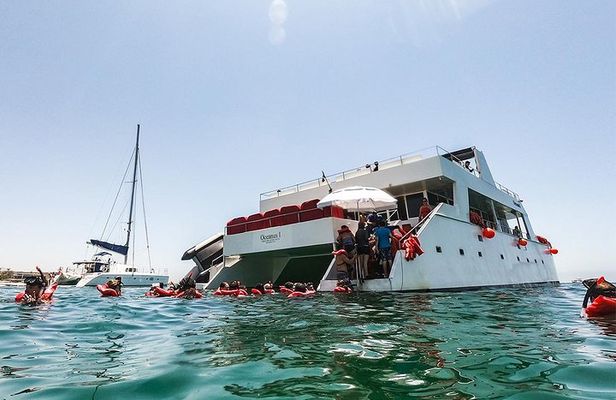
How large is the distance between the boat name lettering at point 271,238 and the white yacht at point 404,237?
0.01 m

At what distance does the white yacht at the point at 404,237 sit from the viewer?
12144 millimetres

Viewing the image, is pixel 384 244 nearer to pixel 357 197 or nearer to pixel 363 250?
pixel 363 250

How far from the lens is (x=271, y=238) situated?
14.5m

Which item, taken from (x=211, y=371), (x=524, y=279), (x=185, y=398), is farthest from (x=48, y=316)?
(x=524, y=279)

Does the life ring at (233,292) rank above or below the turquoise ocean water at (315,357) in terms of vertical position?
above

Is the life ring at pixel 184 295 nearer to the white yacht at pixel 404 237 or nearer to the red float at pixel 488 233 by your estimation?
the white yacht at pixel 404 237

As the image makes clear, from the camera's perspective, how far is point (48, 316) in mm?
7289

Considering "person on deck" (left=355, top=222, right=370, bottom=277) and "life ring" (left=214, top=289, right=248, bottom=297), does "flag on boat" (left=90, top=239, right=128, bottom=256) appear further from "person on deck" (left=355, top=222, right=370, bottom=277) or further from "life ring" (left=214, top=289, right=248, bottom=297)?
"person on deck" (left=355, top=222, right=370, bottom=277)

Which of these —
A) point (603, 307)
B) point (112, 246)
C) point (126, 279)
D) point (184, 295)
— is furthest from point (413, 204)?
point (112, 246)

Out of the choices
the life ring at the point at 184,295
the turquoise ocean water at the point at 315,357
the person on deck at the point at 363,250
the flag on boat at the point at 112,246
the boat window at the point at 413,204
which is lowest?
the turquoise ocean water at the point at 315,357

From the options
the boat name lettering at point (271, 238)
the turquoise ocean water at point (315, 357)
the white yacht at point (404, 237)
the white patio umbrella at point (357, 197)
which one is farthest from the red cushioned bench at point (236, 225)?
the turquoise ocean water at point (315, 357)

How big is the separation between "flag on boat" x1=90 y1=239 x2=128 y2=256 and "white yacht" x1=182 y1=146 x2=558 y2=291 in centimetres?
1758

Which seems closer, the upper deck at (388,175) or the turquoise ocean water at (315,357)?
the turquoise ocean water at (315,357)

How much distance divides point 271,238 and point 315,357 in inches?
431
